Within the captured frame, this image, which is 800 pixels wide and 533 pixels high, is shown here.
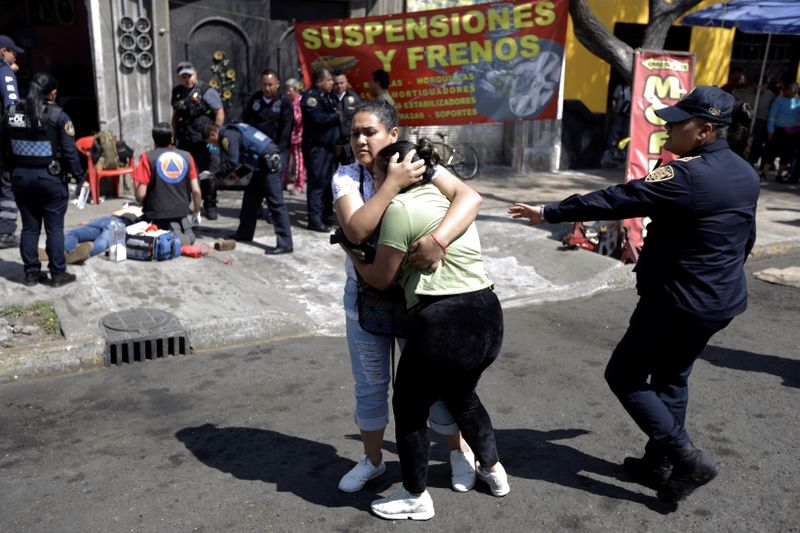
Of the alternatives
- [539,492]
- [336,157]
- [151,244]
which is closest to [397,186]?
[539,492]

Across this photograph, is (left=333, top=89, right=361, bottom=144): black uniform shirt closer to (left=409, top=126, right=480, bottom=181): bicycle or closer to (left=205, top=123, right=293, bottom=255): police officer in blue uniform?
(left=205, top=123, right=293, bottom=255): police officer in blue uniform

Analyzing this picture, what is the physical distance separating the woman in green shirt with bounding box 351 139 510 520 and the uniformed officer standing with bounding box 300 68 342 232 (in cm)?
568

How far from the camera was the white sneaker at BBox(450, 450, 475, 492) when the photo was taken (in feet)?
12.1

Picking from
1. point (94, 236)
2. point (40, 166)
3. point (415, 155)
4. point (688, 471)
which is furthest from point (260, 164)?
point (688, 471)

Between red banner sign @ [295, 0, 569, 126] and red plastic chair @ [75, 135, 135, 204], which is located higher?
red banner sign @ [295, 0, 569, 126]

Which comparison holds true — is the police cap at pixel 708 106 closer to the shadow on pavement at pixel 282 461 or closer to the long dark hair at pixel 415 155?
the long dark hair at pixel 415 155

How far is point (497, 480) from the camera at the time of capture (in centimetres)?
361

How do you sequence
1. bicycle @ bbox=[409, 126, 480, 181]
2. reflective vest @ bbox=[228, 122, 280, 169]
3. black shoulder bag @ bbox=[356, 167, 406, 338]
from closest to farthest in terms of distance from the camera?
black shoulder bag @ bbox=[356, 167, 406, 338]
reflective vest @ bbox=[228, 122, 280, 169]
bicycle @ bbox=[409, 126, 480, 181]

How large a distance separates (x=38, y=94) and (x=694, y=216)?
5288 mm

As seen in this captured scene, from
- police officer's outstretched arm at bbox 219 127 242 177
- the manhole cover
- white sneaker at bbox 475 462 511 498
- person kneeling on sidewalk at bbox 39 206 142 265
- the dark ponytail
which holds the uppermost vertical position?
the dark ponytail

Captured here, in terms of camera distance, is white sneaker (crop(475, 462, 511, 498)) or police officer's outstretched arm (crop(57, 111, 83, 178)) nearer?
white sneaker (crop(475, 462, 511, 498))

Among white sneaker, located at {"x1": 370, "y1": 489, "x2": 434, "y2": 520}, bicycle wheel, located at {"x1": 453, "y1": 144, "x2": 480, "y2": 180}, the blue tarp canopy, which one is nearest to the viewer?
white sneaker, located at {"x1": 370, "y1": 489, "x2": 434, "y2": 520}

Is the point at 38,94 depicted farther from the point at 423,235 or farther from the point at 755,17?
the point at 755,17

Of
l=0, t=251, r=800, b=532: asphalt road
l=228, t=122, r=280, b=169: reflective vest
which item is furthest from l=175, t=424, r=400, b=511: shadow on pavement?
l=228, t=122, r=280, b=169: reflective vest
